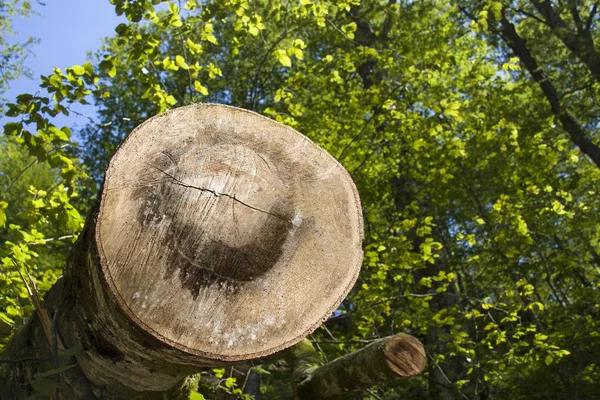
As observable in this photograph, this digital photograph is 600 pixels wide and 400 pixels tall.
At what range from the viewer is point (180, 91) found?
1471 centimetres

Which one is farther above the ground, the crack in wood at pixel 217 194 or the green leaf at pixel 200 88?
the green leaf at pixel 200 88

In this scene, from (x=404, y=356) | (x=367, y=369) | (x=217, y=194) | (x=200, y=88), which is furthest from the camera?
(x=200, y=88)

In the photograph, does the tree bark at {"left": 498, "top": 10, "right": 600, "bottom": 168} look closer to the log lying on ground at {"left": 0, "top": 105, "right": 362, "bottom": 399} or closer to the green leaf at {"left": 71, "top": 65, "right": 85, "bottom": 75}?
the green leaf at {"left": 71, "top": 65, "right": 85, "bottom": 75}

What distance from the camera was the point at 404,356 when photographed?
2.62m

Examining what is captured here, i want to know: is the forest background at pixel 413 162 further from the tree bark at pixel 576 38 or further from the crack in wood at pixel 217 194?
the crack in wood at pixel 217 194

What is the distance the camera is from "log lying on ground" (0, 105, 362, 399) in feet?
4.77

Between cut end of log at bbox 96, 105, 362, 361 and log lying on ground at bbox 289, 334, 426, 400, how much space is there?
1.08 meters

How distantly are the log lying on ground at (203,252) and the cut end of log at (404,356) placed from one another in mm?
1063

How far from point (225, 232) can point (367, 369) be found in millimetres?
1544

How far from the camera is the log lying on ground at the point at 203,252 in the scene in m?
1.45

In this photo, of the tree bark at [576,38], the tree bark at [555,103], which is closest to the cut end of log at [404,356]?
the tree bark at [555,103]

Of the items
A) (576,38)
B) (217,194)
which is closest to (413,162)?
(576,38)

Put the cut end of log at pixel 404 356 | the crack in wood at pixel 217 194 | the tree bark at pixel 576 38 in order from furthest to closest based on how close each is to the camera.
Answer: the tree bark at pixel 576 38 < the cut end of log at pixel 404 356 < the crack in wood at pixel 217 194

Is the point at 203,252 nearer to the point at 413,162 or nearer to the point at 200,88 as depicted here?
the point at 200,88
